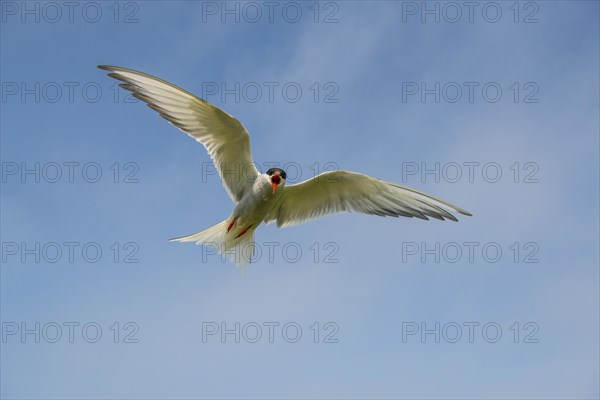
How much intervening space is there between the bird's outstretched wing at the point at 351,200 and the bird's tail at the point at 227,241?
0.43 m

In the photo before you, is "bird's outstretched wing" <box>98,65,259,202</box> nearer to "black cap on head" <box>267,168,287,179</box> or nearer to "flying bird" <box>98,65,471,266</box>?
"flying bird" <box>98,65,471,266</box>

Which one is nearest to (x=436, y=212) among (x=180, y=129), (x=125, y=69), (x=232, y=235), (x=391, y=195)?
(x=391, y=195)

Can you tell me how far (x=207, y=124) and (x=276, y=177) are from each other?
104 centimetres

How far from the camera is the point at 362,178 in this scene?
26.5ft

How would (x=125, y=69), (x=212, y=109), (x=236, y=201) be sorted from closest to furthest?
(x=125, y=69), (x=212, y=109), (x=236, y=201)

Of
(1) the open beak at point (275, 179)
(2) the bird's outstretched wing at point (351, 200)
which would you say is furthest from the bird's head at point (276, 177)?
(2) the bird's outstretched wing at point (351, 200)

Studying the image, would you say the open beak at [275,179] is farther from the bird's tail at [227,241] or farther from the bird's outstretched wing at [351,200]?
the bird's tail at [227,241]

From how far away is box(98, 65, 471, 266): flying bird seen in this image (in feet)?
25.0

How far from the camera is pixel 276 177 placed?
7723 millimetres

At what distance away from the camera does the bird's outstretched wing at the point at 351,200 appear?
313 inches

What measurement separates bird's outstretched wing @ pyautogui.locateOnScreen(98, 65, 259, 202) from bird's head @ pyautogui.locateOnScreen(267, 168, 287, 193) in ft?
1.19

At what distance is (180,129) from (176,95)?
0.40m

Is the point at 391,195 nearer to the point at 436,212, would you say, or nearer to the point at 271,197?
the point at 436,212


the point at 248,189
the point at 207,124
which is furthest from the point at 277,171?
the point at 207,124
